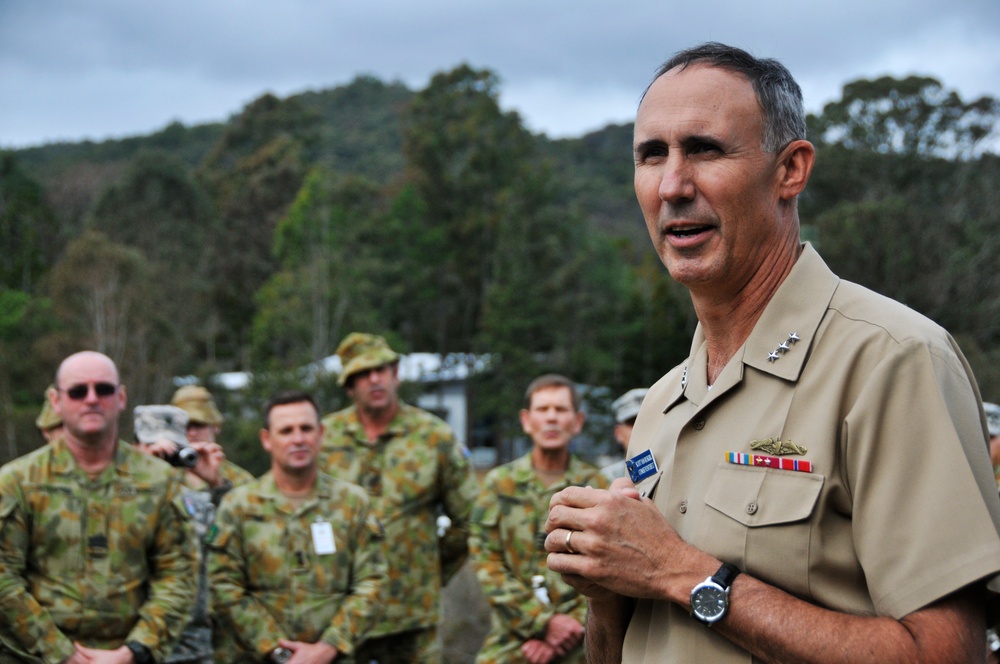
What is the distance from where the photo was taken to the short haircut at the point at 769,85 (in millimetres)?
1823

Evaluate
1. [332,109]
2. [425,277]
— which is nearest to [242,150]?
[425,277]

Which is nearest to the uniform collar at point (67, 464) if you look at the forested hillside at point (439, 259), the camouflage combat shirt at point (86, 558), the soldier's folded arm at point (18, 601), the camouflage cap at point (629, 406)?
the camouflage combat shirt at point (86, 558)

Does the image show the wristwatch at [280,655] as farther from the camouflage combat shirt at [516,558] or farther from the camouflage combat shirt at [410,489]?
the camouflage combat shirt at [410,489]

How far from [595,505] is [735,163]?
654mm

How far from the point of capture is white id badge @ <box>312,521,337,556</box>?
5629 millimetres

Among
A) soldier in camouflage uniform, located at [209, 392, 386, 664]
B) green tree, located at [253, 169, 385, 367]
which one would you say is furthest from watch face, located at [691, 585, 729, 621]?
green tree, located at [253, 169, 385, 367]

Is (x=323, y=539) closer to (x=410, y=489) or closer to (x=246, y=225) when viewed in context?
(x=410, y=489)

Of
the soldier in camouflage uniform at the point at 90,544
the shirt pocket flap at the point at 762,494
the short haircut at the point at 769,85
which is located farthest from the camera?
the soldier in camouflage uniform at the point at 90,544

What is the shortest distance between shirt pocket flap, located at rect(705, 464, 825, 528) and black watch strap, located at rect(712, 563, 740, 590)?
75 mm

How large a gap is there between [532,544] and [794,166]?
4470 mm

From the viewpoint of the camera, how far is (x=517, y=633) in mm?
5828

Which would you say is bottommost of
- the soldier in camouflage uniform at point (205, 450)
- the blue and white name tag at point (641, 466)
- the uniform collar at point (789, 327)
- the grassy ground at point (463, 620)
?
the grassy ground at point (463, 620)

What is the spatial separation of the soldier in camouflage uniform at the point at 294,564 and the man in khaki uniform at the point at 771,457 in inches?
147

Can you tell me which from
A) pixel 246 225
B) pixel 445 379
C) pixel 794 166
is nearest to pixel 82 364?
pixel 794 166
